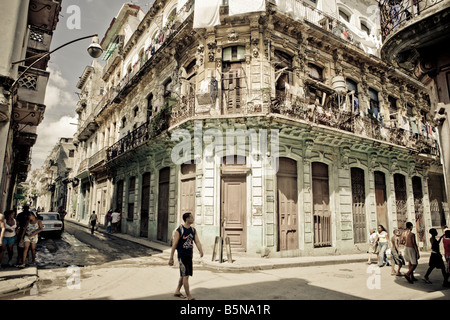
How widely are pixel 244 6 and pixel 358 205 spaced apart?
10679 millimetres

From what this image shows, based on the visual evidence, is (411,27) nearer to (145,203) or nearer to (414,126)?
(414,126)

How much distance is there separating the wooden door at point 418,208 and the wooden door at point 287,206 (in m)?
9.86

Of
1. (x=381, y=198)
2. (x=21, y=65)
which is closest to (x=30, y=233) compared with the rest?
(x=21, y=65)

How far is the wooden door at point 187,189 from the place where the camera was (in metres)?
Result: 11.8

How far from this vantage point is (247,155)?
1090 cm

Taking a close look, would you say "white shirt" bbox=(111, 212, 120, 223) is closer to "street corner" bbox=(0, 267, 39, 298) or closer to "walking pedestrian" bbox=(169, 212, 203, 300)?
"street corner" bbox=(0, 267, 39, 298)

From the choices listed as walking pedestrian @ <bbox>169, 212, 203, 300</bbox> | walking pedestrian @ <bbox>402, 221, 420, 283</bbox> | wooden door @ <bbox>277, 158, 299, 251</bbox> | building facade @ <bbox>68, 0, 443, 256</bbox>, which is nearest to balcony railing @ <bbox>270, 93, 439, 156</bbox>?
building facade @ <bbox>68, 0, 443, 256</bbox>

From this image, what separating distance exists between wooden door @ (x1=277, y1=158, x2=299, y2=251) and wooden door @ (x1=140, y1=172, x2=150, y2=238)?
8.18 m

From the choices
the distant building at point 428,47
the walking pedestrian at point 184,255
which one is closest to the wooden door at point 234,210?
the walking pedestrian at point 184,255

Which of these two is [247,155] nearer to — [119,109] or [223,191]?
[223,191]

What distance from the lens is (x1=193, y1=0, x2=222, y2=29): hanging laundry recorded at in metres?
11.4

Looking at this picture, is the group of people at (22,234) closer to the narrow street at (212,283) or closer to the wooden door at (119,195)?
the narrow street at (212,283)
